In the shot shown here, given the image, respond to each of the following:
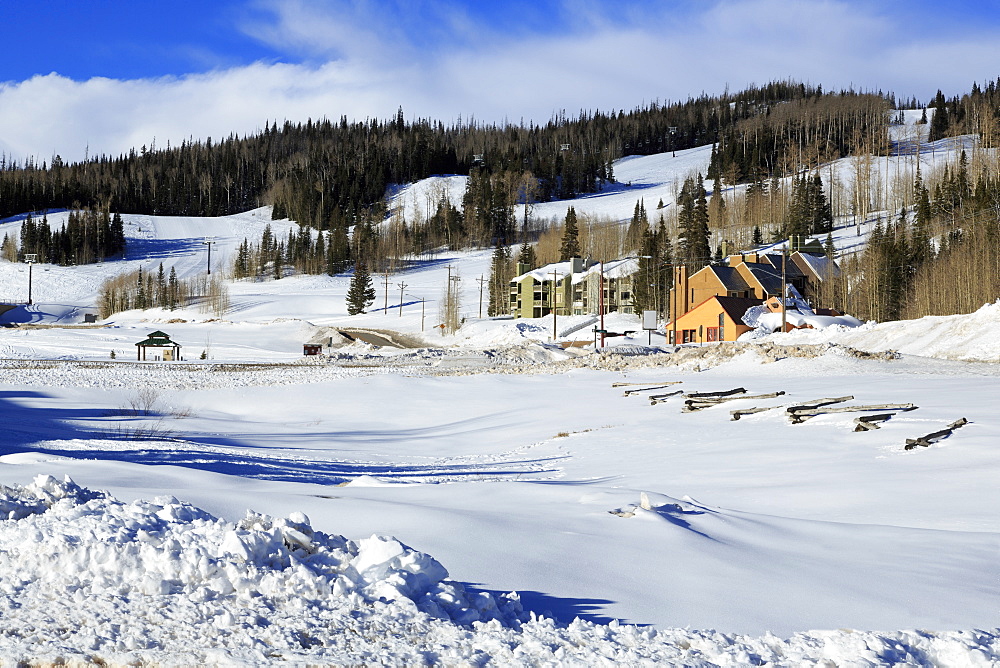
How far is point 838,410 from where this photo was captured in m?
16.8

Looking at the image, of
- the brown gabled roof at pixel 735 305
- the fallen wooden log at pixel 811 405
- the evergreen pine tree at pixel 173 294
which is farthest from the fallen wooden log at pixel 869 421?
the evergreen pine tree at pixel 173 294

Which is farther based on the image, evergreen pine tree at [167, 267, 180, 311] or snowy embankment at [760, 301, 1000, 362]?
evergreen pine tree at [167, 267, 180, 311]

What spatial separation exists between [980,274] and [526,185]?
110438 mm

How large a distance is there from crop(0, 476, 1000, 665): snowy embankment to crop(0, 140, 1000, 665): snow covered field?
1 cm

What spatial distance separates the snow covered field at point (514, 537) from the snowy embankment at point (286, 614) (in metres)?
0.01

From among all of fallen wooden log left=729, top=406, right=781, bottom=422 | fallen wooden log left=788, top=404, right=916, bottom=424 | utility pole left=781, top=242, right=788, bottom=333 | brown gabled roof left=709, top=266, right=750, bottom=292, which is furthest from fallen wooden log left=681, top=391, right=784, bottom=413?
brown gabled roof left=709, top=266, right=750, bottom=292

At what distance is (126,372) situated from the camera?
3644 cm

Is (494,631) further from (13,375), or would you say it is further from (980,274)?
(980,274)

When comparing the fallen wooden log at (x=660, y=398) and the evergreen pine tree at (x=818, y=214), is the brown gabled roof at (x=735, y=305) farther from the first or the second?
the evergreen pine tree at (x=818, y=214)

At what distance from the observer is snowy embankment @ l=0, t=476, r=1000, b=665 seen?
3785 millimetres

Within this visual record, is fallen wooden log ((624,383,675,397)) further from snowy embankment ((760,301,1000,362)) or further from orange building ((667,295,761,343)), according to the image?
orange building ((667,295,761,343))

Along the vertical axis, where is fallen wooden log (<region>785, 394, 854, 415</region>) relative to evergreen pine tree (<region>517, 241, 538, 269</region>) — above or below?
below

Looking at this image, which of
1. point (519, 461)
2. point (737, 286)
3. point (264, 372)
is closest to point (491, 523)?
point (519, 461)

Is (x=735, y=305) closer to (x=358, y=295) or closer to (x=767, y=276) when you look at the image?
(x=767, y=276)
